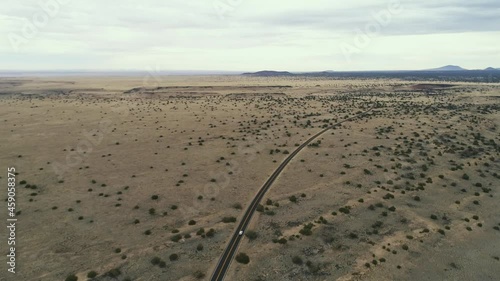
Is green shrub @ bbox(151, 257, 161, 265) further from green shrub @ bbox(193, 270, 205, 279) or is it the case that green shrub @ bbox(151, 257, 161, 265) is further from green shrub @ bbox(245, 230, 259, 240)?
green shrub @ bbox(245, 230, 259, 240)

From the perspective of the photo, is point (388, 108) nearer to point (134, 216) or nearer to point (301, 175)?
point (301, 175)

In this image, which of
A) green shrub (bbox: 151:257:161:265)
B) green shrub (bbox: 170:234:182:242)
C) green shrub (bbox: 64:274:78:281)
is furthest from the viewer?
green shrub (bbox: 170:234:182:242)

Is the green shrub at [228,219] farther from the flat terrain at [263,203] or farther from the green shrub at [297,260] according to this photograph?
the green shrub at [297,260]

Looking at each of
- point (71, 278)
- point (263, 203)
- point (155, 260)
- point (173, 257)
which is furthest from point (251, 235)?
point (71, 278)

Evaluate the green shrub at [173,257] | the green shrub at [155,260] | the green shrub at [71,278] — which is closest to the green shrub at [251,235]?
the green shrub at [173,257]

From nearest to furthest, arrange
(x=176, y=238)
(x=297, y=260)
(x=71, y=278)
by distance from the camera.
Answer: (x=71, y=278), (x=297, y=260), (x=176, y=238)

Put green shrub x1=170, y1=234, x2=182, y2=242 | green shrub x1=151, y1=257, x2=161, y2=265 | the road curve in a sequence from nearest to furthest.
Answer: the road curve → green shrub x1=151, y1=257, x2=161, y2=265 → green shrub x1=170, y1=234, x2=182, y2=242

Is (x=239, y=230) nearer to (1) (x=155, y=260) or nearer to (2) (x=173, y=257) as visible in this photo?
(2) (x=173, y=257)

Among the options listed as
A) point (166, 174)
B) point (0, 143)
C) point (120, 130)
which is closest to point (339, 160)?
point (166, 174)

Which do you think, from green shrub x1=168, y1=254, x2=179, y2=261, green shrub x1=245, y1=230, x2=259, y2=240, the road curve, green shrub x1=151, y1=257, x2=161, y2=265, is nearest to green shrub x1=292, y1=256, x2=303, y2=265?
green shrub x1=245, y1=230, x2=259, y2=240
